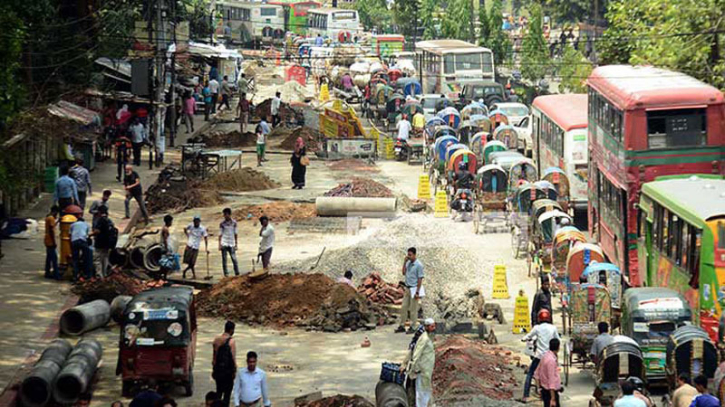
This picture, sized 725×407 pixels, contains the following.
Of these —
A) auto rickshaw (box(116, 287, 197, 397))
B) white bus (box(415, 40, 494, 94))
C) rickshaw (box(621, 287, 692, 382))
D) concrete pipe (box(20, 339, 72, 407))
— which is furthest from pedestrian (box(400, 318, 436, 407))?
white bus (box(415, 40, 494, 94))

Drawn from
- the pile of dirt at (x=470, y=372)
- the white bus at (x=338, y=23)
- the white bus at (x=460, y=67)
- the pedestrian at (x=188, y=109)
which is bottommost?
the pile of dirt at (x=470, y=372)

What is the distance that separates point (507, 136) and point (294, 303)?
2279 cm

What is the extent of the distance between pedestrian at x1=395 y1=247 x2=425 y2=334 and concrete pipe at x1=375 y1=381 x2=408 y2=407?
629 cm

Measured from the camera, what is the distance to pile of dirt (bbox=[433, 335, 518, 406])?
21250 mm

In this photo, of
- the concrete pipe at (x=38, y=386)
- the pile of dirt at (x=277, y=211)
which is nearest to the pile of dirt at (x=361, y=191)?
the pile of dirt at (x=277, y=211)

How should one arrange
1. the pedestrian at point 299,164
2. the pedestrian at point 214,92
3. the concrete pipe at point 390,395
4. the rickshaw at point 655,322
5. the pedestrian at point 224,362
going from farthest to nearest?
the pedestrian at point 214,92, the pedestrian at point 299,164, the rickshaw at point 655,322, the pedestrian at point 224,362, the concrete pipe at point 390,395

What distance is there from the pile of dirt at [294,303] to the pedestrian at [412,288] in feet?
2.53

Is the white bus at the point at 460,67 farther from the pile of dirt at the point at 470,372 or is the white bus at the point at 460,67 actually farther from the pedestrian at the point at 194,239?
the pile of dirt at the point at 470,372

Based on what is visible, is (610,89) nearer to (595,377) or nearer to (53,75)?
(595,377)

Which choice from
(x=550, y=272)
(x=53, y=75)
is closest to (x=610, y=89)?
(x=550, y=272)

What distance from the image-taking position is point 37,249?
3275 centimetres

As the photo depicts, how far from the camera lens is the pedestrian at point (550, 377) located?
20.2 m

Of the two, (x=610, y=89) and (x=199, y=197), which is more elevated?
(x=610, y=89)

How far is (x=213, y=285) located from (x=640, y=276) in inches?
344
